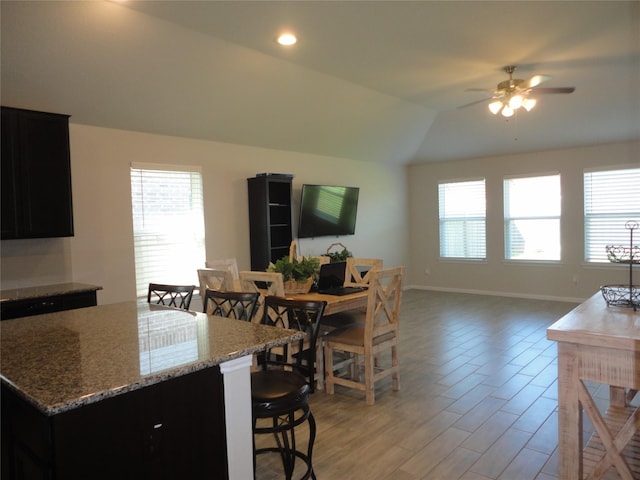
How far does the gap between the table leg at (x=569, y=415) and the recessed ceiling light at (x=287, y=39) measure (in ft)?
10.5

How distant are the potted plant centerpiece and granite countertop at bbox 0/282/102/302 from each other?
1.64 meters

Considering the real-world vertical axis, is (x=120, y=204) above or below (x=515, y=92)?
below

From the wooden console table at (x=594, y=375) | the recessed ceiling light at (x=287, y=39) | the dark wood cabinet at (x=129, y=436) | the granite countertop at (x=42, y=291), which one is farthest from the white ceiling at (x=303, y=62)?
the dark wood cabinet at (x=129, y=436)

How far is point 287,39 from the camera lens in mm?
3852

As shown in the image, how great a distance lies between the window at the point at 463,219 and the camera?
7.99 m

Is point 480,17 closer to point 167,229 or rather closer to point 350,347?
point 350,347

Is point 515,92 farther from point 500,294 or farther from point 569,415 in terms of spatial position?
point 500,294

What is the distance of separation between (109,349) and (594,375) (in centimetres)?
201

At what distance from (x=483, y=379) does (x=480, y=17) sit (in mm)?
3029

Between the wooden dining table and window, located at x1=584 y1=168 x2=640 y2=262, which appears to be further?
window, located at x1=584 y1=168 x2=640 y2=262

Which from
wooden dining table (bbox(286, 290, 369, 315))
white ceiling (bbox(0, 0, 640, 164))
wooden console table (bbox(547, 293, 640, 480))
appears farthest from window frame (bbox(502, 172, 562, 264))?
wooden console table (bbox(547, 293, 640, 480))

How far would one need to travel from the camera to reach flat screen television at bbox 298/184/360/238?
20.8 feet

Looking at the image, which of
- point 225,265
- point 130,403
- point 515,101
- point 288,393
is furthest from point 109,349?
point 515,101

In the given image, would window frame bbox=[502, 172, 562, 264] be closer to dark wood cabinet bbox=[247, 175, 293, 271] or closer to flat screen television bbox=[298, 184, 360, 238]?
flat screen television bbox=[298, 184, 360, 238]
